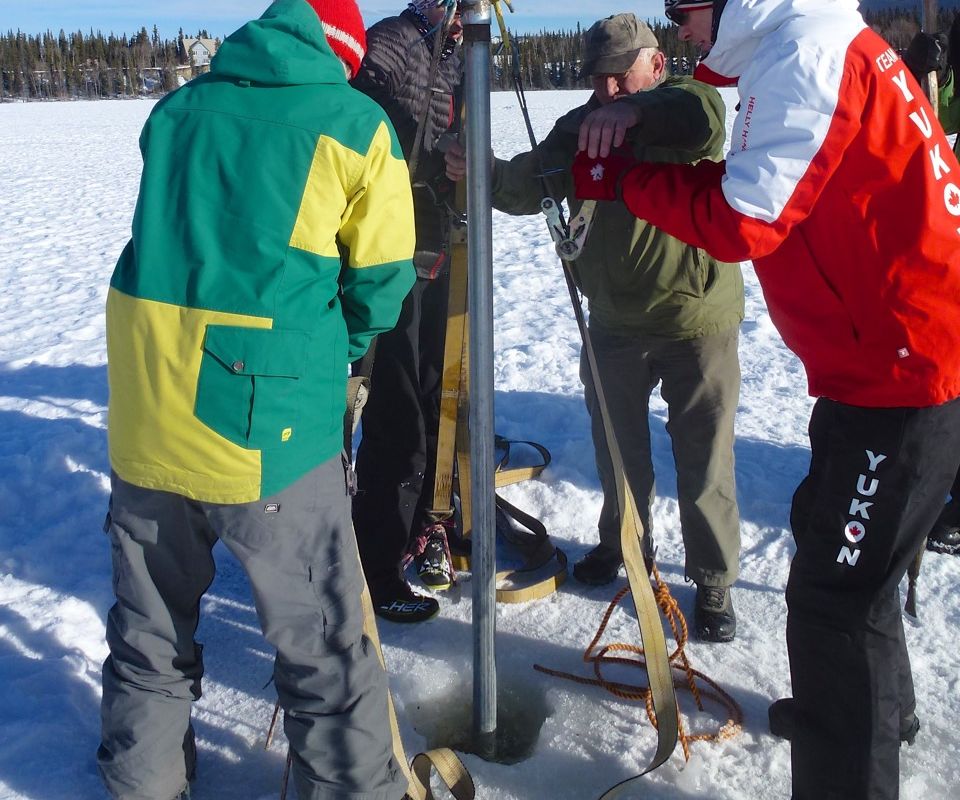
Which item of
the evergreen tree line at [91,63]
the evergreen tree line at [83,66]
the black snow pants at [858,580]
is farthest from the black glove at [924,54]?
the evergreen tree line at [83,66]

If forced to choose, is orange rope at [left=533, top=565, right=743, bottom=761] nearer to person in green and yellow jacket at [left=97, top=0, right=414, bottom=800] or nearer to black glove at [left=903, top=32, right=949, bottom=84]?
person in green and yellow jacket at [left=97, top=0, right=414, bottom=800]

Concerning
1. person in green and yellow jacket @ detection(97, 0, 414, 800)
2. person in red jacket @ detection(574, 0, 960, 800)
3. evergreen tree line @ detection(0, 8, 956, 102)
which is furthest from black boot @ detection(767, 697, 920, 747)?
evergreen tree line @ detection(0, 8, 956, 102)

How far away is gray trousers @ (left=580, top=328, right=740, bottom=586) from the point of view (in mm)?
2680

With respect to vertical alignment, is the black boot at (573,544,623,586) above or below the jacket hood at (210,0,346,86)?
below

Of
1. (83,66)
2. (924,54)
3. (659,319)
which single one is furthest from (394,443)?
(83,66)

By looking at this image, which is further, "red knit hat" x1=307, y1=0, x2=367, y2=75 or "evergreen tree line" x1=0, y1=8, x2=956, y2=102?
"evergreen tree line" x1=0, y1=8, x2=956, y2=102

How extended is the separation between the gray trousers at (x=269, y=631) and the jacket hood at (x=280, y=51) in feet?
2.75

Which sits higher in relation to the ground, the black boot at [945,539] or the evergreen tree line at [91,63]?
the evergreen tree line at [91,63]

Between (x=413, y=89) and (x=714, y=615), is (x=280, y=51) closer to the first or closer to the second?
(x=413, y=89)

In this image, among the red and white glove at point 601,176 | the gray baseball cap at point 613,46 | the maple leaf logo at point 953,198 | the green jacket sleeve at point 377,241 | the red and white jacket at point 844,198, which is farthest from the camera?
the gray baseball cap at point 613,46

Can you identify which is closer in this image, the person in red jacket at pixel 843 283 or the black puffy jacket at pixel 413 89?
the person in red jacket at pixel 843 283

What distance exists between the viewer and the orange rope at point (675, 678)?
92.7 inches

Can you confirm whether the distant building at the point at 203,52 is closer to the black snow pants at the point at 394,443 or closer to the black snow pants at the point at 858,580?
the black snow pants at the point at 394,443

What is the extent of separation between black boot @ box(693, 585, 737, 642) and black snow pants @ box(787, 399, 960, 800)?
2.47 ft
